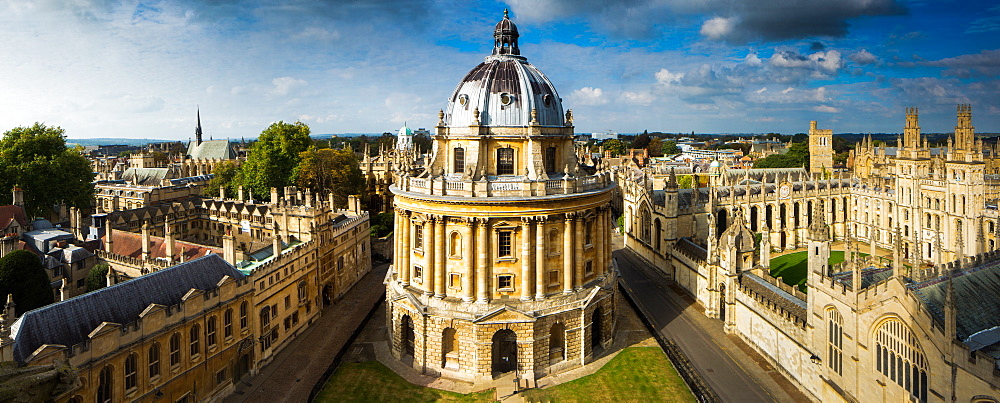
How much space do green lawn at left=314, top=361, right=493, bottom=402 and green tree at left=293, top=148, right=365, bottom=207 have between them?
38.9 metres

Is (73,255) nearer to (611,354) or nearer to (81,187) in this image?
(81,187)

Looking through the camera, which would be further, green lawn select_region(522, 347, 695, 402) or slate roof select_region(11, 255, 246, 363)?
green lawn select_region(522, 347, 695, 402)

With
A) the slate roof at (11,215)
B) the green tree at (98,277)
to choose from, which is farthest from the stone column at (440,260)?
the slate roof at (11,215)

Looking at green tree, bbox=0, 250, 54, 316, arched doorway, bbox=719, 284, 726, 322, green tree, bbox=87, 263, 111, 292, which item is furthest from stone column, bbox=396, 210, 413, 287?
arched doorway, bbox=719, 284, 726, 322

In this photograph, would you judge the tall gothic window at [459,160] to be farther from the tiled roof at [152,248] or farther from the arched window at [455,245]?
the tiled roof at [152,248]

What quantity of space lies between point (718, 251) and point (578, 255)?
518 inches

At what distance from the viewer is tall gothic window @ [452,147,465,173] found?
3572 centimetres

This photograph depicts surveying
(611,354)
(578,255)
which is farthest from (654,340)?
(578,255)

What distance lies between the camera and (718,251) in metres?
41.6

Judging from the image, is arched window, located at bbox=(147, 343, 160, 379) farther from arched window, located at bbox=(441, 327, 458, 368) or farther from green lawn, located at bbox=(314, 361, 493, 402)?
arched window, located at bbox=(441, 327, 458, 368)

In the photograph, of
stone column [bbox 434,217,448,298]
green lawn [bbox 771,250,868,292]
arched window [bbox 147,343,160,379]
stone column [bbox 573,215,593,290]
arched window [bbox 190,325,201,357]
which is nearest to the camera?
arched window [bbox 147,343,160,379]

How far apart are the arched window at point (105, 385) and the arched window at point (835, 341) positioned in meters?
32.0

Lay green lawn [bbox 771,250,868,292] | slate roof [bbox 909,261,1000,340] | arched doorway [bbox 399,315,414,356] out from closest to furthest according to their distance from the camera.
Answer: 1. slate roof [bbox 909,261,1000,340]
2. arched doorway [bbox 399,315,414,356]
3. green lawn [bbox 771,250,868,292]

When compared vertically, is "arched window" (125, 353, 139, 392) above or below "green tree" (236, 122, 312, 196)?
below
